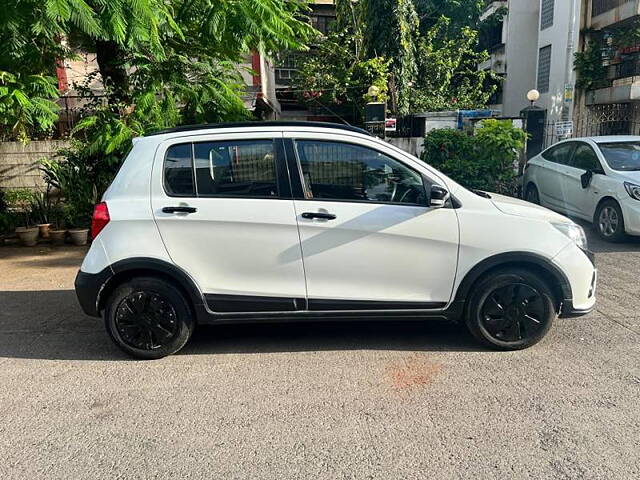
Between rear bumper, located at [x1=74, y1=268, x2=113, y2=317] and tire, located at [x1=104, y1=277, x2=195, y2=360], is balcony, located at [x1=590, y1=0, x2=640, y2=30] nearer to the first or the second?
tire, located at [x1=104, y1=277, x2=195, y2=360]

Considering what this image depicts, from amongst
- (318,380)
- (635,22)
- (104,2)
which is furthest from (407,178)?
(635,22)

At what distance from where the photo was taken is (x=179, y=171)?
4.08 metres

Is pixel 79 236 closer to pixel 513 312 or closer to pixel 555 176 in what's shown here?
pixel 513 312

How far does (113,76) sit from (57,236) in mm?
2855

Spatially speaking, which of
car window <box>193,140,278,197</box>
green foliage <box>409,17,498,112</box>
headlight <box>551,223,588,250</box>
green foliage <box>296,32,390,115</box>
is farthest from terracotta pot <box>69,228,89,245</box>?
green foliage <box>409,17,498,112</box>

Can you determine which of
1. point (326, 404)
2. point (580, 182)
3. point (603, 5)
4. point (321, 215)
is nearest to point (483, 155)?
point (580, 182)

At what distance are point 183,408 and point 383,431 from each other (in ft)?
4.43

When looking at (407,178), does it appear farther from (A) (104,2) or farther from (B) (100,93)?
(B) (100,93)

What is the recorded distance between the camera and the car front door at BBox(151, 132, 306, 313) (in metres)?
3.96

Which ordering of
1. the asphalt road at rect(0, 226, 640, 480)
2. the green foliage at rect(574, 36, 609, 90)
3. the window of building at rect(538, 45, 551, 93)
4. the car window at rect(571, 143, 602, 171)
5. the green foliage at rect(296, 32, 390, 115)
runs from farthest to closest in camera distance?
the window of building at rect(538, 45, 551, 93) → the green foliage at rect(296, 32, 390, 115) → the green foliage at rect(574, 36, 609, 90) → the car window at rect(571, 143, 602, 171) → the asphalt road at rect(0, 226, 640, 480)

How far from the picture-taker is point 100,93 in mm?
8266

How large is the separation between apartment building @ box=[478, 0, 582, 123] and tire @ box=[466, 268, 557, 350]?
49.5ft

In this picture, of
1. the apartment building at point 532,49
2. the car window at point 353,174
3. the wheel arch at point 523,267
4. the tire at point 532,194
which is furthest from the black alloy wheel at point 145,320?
the apartment building at point 532,49

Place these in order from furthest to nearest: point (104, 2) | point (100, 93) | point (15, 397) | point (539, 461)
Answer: point (100, 93), point (104, 2), point (15, 397), point (539, 461)
